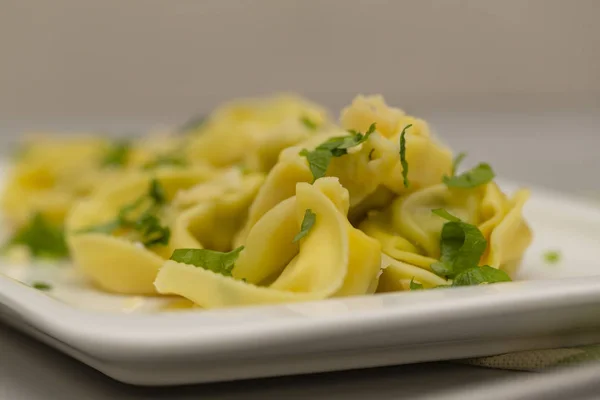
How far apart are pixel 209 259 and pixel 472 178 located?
0.74 meters

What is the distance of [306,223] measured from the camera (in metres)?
1.92

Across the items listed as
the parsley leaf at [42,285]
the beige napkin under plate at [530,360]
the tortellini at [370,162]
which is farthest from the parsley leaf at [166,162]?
the beige napkin under plate at [530,360]

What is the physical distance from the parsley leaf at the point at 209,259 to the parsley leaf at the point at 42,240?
3.16ft

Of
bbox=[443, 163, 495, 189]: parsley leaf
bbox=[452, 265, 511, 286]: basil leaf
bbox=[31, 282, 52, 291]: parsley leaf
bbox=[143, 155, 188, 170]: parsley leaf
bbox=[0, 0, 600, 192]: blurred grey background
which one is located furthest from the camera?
bbox=[0, 0, 600, 192]: blurred grey background

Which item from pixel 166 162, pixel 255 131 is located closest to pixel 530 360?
pixel 255 131

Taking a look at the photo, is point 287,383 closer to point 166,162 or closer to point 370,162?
point 370,162

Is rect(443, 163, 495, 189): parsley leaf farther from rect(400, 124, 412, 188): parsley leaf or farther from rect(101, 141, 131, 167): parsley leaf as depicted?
rect(101, 141, 131, 167): parsley leaf

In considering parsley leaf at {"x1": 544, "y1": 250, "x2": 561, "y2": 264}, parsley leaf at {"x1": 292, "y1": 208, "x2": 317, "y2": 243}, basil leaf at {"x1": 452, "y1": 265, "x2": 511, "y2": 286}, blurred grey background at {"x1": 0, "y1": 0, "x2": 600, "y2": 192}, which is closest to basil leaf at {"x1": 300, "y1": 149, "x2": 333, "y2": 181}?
parsley leaf at {"x1": 292, "y1": 208, "x2": 317, "y2": 243}

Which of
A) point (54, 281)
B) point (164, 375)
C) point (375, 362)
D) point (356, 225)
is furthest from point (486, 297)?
point (54, 281)

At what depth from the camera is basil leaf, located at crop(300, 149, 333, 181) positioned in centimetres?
203

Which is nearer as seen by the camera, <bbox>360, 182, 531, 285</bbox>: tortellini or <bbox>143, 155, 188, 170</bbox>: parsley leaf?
<bbox>360, 182, 531, 285</bbox>: tortellini

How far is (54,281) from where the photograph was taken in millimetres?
2457

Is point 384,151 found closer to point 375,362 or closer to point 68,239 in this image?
point 375,362

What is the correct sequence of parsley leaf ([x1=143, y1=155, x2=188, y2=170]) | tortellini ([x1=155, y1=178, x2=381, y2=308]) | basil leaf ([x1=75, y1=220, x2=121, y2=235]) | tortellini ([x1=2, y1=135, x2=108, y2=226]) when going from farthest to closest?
tortellini ([x1=2, y1=135, x2=108, y2=226])
parsley leaf ([x1=143, y1=155, x2=188, y2=170])
basil leaf ([x1=75, y1=220, x2=121, y2=235])
tortellini ([x1=155, y1=178, x2=381, y2=308])
